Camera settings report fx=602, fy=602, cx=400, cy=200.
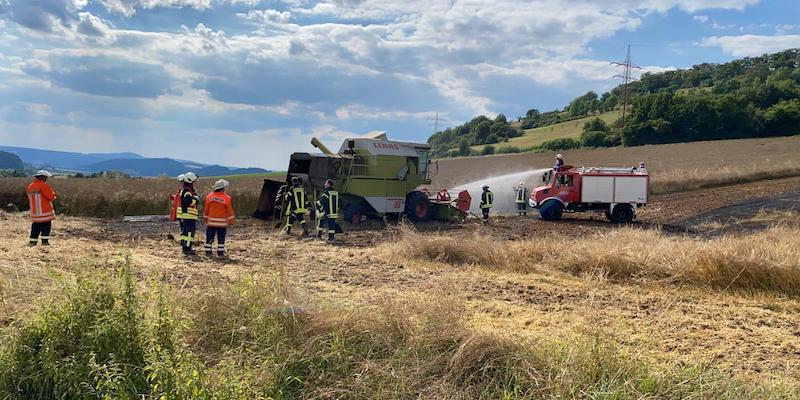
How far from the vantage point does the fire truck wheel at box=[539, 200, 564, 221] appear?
20.9m

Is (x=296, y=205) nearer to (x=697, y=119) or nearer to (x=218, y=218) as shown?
(x=218, y=218)

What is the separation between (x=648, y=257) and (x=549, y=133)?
8203 centimetres

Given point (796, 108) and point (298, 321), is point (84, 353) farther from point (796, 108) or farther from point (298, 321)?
point (796, 108)

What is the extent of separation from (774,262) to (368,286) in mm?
5381

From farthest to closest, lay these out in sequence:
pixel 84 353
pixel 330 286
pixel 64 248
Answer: pixel 64 248, pixel 330 286, pixel 84 353

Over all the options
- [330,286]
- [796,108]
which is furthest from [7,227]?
[796,108]

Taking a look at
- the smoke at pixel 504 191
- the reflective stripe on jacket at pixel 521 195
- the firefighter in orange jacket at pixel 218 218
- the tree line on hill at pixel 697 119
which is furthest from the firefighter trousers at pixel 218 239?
the tree line on hill at pixel 697 119

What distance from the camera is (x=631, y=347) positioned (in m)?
5.42

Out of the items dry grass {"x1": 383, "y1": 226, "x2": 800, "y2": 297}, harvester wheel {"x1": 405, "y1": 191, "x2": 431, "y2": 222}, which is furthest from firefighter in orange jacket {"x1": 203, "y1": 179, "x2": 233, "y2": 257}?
harvester wheel {"x1": 405, "y1": 191, "x2": 431, "y2": 222}

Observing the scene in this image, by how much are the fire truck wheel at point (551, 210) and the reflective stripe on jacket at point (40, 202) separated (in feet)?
49.3

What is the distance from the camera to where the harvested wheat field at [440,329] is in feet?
14.6

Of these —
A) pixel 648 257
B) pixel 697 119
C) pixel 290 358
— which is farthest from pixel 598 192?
pixel 697 119

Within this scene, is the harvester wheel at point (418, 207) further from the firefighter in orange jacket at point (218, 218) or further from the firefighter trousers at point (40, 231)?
the firefighter trousers at point (40, 231)

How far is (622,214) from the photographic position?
2069 cm
